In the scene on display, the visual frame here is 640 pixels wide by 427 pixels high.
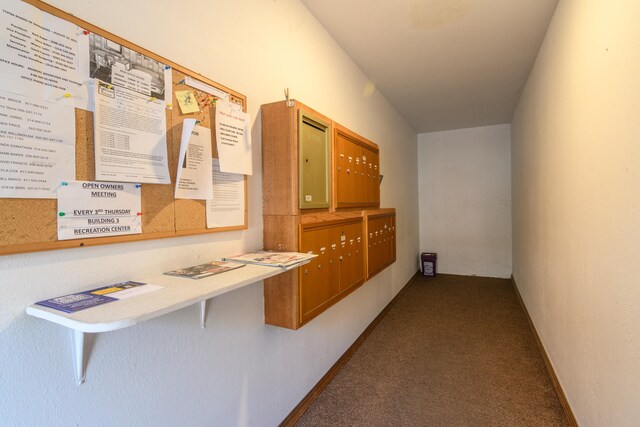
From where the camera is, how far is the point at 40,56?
0.83m

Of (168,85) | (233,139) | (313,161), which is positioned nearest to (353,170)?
(313,161)

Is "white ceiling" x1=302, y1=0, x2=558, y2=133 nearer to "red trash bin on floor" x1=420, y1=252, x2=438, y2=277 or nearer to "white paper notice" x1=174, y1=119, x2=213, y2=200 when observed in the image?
"white paper notice" x1=174, y1=119, x2=213, y2=200

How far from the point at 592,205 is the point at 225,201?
1723mm

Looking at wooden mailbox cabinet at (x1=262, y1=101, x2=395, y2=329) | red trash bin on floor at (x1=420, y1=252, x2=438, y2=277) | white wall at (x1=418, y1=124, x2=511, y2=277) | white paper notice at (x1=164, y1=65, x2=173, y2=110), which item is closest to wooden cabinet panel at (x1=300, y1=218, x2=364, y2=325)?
wooden mailbox cabinet at (x1=262, y1=101, x2=395, y2=329)

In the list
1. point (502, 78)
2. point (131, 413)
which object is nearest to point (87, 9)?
point (131, 413)

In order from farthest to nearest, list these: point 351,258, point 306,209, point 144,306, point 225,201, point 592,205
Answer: point 351,258, point 306,209, point 592,205, point 225,201, point 144,306

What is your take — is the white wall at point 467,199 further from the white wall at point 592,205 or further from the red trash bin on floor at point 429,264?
the white wall at point 592,205

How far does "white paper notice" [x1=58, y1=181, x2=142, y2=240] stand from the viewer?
2.89ft

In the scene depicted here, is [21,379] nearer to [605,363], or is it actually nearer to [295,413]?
[295,413]

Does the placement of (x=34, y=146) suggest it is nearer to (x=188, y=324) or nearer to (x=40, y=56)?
(x=40, y=56)

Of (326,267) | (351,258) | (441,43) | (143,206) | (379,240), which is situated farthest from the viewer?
(379,240)

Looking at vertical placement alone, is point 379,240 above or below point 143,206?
below

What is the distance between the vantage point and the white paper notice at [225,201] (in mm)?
1351

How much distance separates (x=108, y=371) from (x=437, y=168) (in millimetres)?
5561
